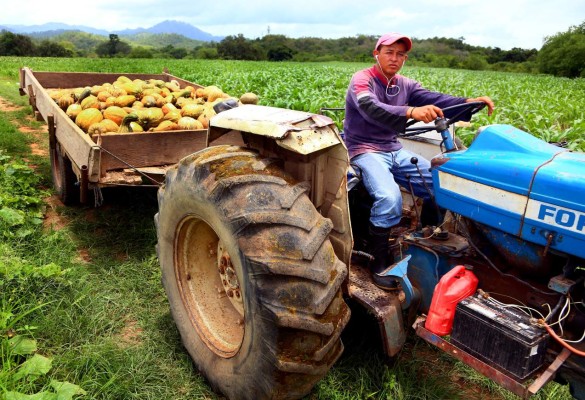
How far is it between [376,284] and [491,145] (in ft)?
3.10

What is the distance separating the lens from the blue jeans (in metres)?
2.54

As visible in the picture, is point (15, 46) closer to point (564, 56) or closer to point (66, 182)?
point (66, 182)

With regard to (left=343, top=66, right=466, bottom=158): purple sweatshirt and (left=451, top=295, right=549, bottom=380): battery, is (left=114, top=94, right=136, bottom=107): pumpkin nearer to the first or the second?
(left=343, top=66, right=466, bottom=158): purple sweatshirt

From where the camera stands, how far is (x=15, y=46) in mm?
45000

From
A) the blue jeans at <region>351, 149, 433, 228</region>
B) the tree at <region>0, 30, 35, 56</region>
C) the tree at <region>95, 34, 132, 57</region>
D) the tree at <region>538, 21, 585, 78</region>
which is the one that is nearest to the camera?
the blue jeans at <region>351, 149, 433, 228</region>

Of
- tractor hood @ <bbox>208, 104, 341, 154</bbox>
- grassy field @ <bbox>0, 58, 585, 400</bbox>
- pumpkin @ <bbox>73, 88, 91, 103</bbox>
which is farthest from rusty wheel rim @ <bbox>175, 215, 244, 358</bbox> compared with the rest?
pumpkin @ <bbox>73, 88, 91, 103</bbox>

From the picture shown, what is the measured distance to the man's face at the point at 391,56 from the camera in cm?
297

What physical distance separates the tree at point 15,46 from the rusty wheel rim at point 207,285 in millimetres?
51750

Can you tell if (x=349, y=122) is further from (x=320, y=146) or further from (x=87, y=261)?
(x=87, y=261)


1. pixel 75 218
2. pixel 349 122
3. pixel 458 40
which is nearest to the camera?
pixel 349 122

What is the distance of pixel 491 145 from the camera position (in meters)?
2.14

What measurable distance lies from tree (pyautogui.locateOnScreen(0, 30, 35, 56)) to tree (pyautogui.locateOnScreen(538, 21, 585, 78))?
5197 cm

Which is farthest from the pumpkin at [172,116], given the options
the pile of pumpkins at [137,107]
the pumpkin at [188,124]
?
the pumpkin at [188,124]

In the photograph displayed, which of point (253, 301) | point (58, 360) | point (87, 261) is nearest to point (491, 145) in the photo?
point (253, 301)
